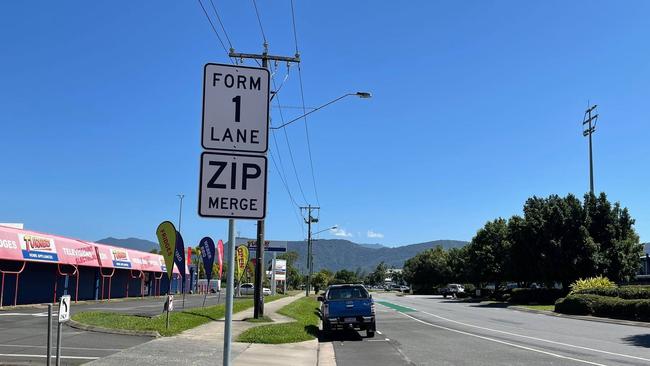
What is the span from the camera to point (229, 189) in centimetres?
451

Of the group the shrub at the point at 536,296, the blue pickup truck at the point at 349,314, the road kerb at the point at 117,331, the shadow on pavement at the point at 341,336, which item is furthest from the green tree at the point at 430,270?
the road kerb at the point at 117,331

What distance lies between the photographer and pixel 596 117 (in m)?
49.6

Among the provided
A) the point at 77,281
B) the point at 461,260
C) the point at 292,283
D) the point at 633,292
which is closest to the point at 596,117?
the point at 633,292

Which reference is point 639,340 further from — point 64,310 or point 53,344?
point 64,310

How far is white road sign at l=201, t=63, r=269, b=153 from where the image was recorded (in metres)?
4.59

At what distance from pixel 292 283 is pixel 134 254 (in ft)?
332

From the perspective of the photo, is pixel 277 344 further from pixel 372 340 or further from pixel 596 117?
pixel 596 117

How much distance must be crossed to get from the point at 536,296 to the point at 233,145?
50170mm

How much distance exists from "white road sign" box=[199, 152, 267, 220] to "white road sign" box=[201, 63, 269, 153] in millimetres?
116

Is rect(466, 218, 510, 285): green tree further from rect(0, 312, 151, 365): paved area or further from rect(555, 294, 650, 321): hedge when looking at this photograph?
rect(0, 312, 151, 365): paved area

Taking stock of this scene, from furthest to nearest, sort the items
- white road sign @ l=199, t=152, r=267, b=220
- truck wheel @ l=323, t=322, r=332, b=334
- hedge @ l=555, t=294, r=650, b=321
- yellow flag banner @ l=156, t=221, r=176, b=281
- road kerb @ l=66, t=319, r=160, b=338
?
1. hedge @ l=555, t=294, r=650, b=321
2. truck wheel @ l=323, t=322, r=332, b=334
3. yellow flag banner @ l=156, t=221, r=176, b=281
4. road kerb @ l=66, t=319, r=160, b=338
5. white road sign @ l=199, t=152, r=267, b=220

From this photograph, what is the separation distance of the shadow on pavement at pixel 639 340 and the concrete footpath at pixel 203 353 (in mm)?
9958

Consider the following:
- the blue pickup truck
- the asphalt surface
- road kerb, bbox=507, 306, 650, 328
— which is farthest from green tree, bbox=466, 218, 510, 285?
the asphalt surface

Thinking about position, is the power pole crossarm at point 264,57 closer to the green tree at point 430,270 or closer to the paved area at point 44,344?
the paved area at point 44,344
